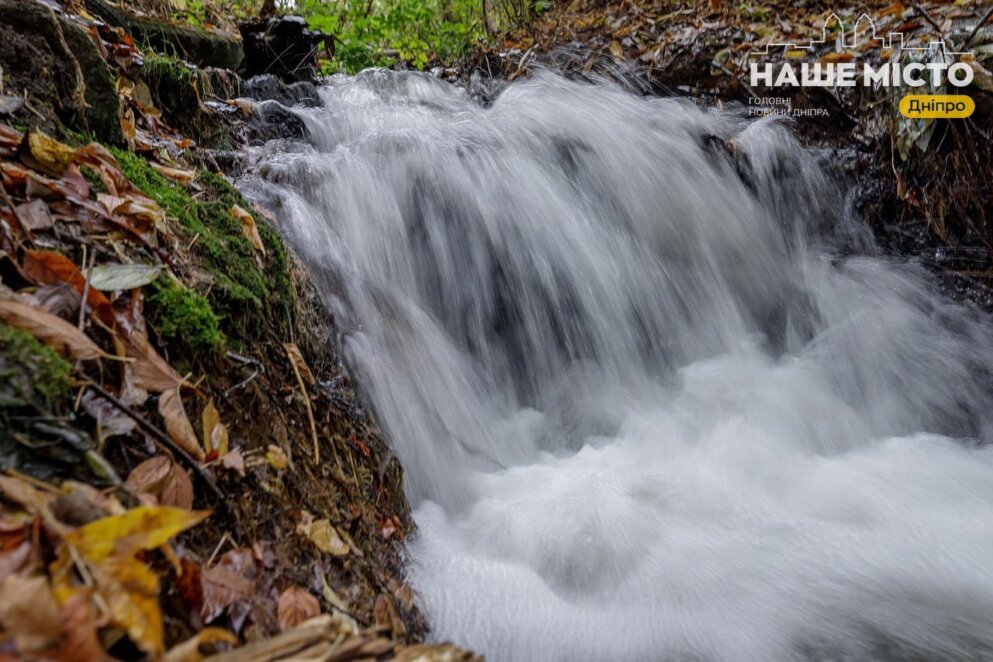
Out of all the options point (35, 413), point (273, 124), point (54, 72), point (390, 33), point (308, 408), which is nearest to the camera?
point (35, 413)

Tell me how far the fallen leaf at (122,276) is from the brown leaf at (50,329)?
20cm

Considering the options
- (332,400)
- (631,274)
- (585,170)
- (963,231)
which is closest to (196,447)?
(332,400)

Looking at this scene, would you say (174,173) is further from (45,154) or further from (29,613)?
(29,613)

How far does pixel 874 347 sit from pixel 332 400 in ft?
14.1

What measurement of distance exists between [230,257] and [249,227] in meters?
0.32

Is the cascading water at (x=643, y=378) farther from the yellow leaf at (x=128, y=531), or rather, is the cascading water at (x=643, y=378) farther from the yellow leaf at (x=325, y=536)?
the yellow leaf at (x=128, y=531)

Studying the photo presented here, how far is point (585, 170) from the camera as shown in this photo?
534cm

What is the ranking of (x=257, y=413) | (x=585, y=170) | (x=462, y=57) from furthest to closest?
(x=462, y=57)
(x=585, y=170)
(x=257, y=413)

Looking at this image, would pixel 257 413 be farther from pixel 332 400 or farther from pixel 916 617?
pixel 916 617

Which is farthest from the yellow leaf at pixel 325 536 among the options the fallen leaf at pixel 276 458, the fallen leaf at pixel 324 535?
the fallen leaf at pixel 276 458

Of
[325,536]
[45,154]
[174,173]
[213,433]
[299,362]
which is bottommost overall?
[325,536]

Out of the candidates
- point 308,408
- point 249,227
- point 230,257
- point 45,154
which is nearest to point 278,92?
point 249,227

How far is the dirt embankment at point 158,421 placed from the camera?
0.85m

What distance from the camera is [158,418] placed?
1.30 meters
